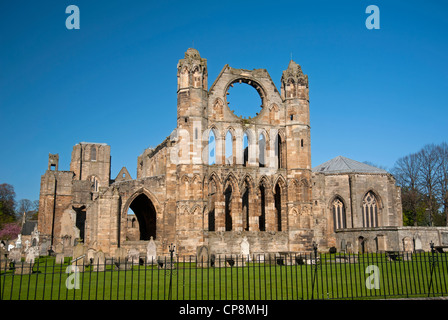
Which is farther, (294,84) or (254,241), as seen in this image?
(294,84)

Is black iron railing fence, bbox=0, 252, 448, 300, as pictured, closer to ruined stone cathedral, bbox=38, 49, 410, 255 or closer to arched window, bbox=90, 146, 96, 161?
ruined stone cathedral, bbox=38, 49, 410, 255

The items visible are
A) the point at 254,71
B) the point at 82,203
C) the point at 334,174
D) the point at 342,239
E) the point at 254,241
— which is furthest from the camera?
the point at 82,203

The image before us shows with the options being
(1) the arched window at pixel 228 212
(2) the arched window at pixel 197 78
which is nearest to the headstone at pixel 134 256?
(1) the arched window at pixel 228 212

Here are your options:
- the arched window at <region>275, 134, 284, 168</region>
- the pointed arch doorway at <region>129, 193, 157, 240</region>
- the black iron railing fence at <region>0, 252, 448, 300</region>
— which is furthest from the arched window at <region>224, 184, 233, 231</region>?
the black iron railing fence at <region>0, 252, 448, 300</region>

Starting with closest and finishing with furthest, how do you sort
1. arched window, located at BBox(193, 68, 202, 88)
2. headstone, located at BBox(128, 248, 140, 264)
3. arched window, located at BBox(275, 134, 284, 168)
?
headstone, located at BBox(128, 248, 140, 264), arched window, located at BBox(193, 68, 202, 88), arched window, located at BBox(275, 134, 284, 168)

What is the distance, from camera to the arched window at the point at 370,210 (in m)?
39.6

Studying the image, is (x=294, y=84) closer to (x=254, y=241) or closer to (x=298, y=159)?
(x=298, y=159)

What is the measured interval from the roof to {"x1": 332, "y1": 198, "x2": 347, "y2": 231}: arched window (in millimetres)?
3063

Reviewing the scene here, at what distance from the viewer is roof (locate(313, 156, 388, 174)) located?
4141 cm

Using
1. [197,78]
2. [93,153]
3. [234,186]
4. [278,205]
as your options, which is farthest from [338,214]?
[93,153]

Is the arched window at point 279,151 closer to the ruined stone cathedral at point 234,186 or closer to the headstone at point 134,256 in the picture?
the ruined stone cathedral at point 234,186

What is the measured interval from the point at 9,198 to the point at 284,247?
6328cm

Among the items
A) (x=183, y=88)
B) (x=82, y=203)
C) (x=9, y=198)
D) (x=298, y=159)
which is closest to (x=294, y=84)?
(x=298, y=159)
